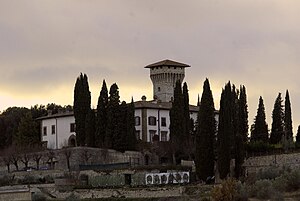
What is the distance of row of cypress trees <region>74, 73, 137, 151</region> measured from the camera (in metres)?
60.0

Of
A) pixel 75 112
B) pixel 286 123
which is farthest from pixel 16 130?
pixel 286 123

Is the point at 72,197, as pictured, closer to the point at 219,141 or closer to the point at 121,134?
the point at 219,141

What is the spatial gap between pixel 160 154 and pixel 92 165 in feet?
22.0

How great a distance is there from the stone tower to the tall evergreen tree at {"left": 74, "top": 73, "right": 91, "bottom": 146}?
1464 centimetres

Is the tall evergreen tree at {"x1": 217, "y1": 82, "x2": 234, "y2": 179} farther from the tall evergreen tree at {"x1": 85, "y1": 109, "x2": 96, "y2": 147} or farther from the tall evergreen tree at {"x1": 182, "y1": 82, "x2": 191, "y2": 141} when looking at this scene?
the tall evergreen tree at {"x1": 85, "y1": 109, "x2": 96, "y2": 147}

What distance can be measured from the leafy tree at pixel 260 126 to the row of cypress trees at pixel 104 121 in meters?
9.13

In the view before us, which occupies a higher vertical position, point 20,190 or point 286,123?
point 286,123

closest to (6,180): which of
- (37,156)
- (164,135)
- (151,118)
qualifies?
(37,156)

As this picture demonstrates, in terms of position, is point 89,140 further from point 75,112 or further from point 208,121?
point 208,121

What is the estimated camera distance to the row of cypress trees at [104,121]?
6003 centimetres

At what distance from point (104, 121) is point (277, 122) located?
509 inches

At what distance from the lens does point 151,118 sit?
68.9 metres

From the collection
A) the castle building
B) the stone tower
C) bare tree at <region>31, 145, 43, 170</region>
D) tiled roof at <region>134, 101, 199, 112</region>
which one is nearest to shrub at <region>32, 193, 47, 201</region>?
bare tree at <region>31, 145, 43, 170</region>

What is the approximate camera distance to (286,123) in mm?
60844
